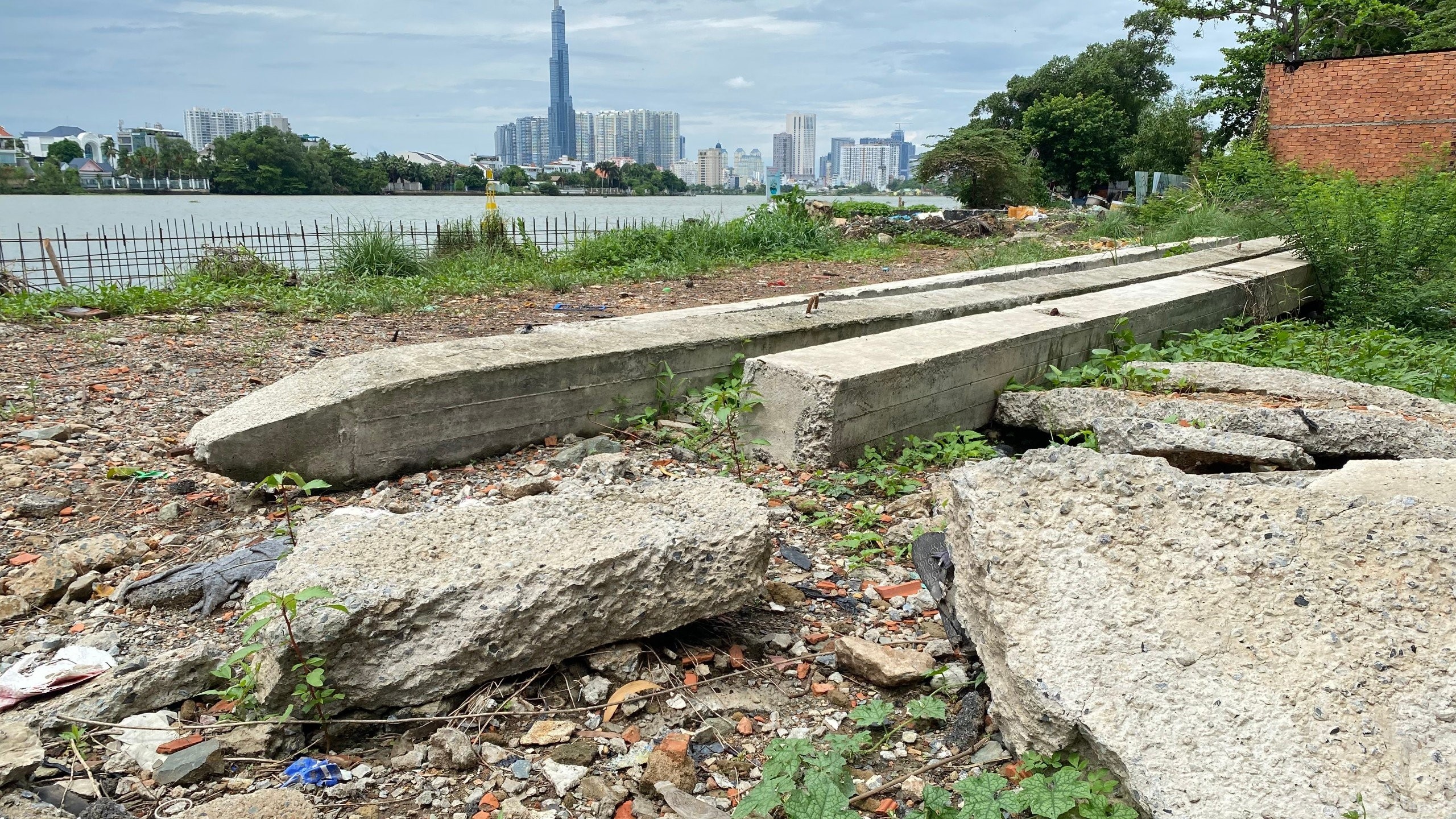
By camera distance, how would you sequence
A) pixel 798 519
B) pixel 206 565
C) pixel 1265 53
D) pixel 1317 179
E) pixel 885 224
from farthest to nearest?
1. pixel 1265 53
2. pixel 885 224
3. pixel 1317 179
4. pixel 798 519
5. pixel 206 565

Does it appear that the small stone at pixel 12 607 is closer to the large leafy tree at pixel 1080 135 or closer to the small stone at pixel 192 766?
the small stone at pixel 192 766

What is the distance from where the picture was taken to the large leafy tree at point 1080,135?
31.6m

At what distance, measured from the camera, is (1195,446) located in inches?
124

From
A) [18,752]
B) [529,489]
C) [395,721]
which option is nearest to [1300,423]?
[529,489]

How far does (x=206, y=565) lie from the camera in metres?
2.45

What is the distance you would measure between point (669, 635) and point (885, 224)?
15.3 metres

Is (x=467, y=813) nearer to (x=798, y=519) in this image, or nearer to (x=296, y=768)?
(x=296, y=768)

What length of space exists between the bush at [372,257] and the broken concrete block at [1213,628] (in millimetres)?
8134

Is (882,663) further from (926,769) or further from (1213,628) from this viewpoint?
(1213,628)

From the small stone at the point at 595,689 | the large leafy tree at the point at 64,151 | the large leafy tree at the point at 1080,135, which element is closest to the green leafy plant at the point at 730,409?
the small stone at the point at 595,689

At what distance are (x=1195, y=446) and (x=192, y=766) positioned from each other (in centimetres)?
310

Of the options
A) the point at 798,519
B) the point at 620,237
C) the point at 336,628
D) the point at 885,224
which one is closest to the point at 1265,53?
the point at 885,224

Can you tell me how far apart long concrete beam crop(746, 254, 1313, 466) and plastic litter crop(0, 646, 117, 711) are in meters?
2.25

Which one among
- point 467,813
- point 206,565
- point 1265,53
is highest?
point 1265,53
